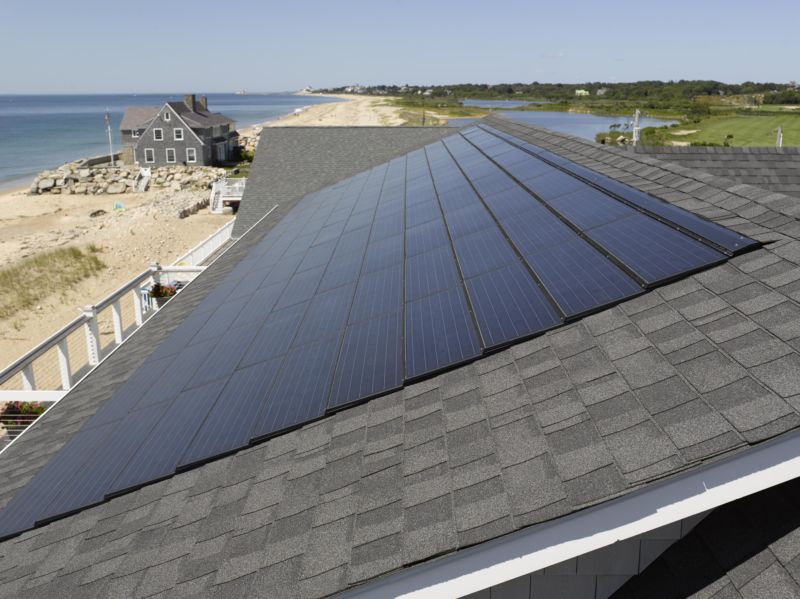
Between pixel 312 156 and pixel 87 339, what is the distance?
18377mm

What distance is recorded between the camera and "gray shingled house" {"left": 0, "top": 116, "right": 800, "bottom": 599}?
408cm

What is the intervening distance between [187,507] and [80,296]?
34531mm

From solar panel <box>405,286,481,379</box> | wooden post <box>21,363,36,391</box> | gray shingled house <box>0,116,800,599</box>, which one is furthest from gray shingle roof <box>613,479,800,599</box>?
wooden post <box>21,363,36,391</box>

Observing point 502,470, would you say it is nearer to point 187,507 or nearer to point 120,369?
point 187,507

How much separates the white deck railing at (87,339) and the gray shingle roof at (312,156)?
2296 millimetres

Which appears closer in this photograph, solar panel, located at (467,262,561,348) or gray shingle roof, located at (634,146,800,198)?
solar panel, located at (467,262,561,348)

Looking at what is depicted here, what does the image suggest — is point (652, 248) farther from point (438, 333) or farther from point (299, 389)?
point (299, 389)

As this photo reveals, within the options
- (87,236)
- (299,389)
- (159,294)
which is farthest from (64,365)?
(87,236)

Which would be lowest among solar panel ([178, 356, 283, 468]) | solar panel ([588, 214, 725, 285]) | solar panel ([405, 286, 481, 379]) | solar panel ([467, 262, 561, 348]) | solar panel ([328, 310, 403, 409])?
solar panel ([178, 356, 283, 468])

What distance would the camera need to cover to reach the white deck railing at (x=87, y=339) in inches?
539

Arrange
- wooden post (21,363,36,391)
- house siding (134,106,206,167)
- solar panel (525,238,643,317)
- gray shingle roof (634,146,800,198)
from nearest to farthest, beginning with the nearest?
solar panel (525,238,643,317) < wooden post (21,363,36,391) < gray shingle roof (634,146,800,198) < house siding (134,106,206,167)

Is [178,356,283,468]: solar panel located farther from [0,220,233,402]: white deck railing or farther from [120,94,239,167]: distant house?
[120,94,239,167]: distant house

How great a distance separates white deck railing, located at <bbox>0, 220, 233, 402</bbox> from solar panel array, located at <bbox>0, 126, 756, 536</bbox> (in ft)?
11.4

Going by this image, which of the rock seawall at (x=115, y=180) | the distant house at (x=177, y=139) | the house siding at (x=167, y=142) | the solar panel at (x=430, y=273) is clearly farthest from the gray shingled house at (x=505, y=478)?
the distant house at (x=177, y=139)
